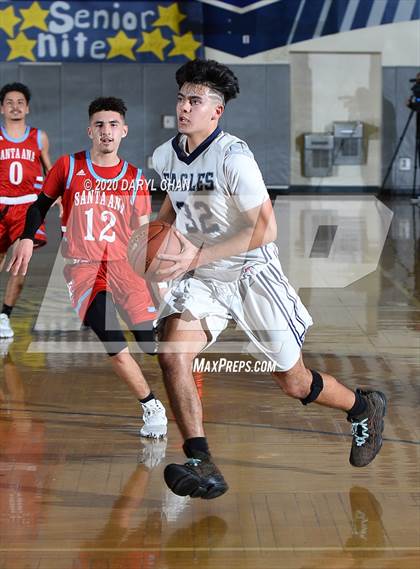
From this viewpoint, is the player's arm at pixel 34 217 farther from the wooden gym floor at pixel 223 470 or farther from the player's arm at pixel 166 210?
the wooden gym floor at pixel 223 470

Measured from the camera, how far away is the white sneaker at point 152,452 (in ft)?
16.4

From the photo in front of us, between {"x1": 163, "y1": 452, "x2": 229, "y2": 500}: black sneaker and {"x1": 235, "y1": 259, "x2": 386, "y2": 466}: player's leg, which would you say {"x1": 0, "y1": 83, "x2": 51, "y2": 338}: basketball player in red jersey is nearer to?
{"x1": 235, "y1": 259, "x2": 386, "y2": 466}: player's leg

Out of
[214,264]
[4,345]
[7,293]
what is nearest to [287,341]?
→ [214,264]

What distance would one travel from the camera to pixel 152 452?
5172mm

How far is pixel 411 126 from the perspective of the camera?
66.2ft

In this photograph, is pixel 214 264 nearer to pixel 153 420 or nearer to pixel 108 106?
pixel 153 420

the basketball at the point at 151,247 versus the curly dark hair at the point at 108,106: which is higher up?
the curly dark hair at the point at 108,106

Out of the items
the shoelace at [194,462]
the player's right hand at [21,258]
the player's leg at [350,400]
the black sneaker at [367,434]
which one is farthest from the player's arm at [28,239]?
the black sneaker at [367,434]

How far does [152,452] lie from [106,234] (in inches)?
50.0

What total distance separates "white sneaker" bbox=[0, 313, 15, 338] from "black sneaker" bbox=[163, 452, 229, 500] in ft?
12.2

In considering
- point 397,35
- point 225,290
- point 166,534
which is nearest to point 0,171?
point 225,290

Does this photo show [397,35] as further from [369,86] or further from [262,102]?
[262,102]

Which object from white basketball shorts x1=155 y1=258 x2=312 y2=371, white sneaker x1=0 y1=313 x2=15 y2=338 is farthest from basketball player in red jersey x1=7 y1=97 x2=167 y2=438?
white sneaker x1=0 y1=313 x2=15 y2=338

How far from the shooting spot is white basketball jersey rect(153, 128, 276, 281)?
4.44m
